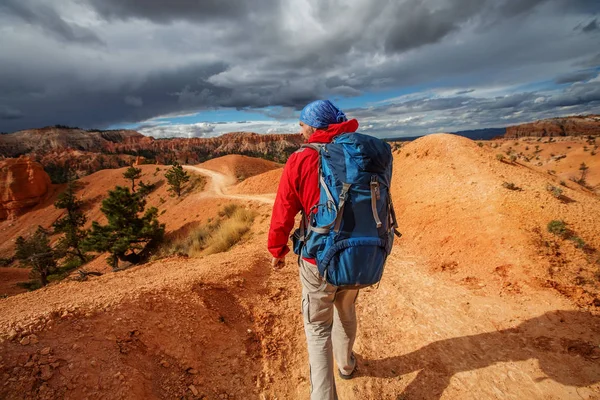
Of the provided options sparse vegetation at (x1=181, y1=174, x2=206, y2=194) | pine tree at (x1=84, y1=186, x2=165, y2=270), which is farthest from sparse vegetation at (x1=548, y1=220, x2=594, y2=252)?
sparse vegetation at (x1=181, y1=174, x2=206, y2=194)

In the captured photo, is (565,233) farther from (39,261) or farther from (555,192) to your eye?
(39,261)

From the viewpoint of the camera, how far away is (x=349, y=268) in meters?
2.06

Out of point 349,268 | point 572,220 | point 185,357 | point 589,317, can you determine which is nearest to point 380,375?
point 349,268

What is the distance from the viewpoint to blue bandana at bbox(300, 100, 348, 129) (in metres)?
2.33

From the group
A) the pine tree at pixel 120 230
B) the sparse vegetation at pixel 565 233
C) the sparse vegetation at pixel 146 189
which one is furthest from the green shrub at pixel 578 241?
the sparse vegetation at pixel 146 189

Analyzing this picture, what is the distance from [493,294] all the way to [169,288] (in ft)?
17.8

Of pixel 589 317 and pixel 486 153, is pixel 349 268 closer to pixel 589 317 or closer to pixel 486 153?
pixel 589 317

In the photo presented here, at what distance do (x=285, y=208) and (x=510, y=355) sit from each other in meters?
3.57

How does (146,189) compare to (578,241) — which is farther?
(146,189)

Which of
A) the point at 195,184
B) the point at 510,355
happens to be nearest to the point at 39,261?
the point at 195,184

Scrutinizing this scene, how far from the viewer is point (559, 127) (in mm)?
88125

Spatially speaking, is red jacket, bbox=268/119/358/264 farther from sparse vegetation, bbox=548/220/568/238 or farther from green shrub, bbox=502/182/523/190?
green shrub, bbox=502/182/523/190

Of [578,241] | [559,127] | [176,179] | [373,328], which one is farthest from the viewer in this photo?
[559,127]

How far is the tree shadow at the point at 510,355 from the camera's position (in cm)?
313
